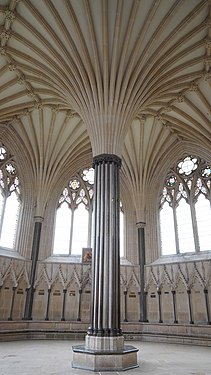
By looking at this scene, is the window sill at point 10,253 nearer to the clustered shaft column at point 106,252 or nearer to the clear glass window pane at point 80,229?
the clear glass window pane at point 80,229

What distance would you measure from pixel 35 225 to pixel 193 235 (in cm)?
1014

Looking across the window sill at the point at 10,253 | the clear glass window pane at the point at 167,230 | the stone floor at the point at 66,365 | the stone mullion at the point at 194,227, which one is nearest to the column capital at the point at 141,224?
the clear glass window pane at the point at 167,230

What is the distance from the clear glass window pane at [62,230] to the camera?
19.8 m

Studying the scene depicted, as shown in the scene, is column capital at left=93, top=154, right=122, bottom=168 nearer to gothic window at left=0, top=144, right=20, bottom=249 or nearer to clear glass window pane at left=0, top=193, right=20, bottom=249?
gothic window at left=0, top=144, right=20, bottom=249

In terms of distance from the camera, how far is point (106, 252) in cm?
1083

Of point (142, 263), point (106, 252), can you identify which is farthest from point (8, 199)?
point (106, 252)

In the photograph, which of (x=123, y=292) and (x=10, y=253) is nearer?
(x=10, y=253)

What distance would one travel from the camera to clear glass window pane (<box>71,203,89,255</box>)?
20.0 meters

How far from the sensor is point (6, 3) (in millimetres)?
12523

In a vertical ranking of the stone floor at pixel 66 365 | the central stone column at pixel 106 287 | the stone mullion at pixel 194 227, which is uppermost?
the stone mullion at pixel 194 227

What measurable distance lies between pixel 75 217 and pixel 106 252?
10.1 meters

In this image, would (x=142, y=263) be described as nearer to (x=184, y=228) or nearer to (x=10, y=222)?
(x=184, y=228)

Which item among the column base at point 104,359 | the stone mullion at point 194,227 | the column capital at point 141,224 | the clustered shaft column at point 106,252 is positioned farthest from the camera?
the column capital at point 141,224

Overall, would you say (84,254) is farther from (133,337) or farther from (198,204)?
(198,204)
